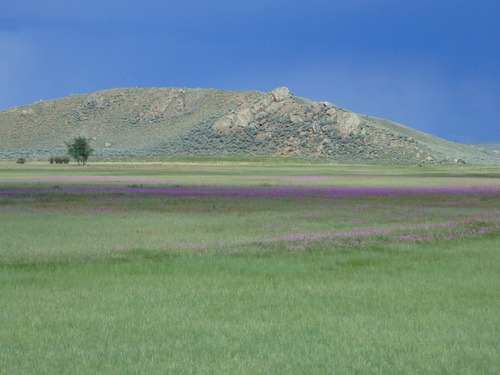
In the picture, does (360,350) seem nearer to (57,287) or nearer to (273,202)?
(57,287)

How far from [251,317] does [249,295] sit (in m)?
1.92

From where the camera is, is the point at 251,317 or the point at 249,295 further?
the point at 249,295

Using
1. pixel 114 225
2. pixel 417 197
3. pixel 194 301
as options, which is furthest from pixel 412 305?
pixel 417 197

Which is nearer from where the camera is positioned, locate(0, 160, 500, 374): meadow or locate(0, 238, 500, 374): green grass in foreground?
locate(0, 238, 500, 374): green grass in foreground

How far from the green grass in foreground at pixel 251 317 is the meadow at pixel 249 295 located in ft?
0.12

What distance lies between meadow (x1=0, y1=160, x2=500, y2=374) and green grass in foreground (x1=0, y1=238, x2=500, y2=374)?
0.12 ft

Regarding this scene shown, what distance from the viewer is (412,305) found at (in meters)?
13.0

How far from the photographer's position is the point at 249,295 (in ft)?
45.9

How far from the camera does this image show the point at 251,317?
1206cm

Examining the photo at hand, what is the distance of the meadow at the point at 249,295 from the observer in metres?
9.70

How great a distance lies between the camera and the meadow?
9.70m

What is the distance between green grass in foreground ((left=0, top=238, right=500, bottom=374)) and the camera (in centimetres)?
950

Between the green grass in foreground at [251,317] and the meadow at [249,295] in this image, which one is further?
the meadow at [249,295]

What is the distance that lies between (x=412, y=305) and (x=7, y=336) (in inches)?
300
